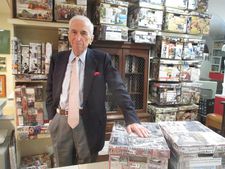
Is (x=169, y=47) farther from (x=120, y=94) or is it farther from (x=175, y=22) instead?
(x=120, y=94)

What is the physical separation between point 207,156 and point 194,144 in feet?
0.23

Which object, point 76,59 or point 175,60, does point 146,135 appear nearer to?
point 76,59

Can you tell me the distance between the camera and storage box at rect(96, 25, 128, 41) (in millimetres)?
2076

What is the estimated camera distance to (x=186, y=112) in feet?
8.57

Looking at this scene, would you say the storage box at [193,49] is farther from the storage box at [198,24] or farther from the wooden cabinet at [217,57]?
the wooden cabinet at [217,57]

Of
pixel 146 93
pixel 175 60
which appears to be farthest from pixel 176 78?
Result: pixel 146 93

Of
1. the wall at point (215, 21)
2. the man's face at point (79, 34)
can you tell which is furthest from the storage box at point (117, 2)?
the wall at point (215, 21)

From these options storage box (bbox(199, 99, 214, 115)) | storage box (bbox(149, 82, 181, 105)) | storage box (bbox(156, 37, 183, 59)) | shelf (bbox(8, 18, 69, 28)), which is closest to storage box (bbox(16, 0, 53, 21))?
shelf (bbox(8, 18, 69, 28))

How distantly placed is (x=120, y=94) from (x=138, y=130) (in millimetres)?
311

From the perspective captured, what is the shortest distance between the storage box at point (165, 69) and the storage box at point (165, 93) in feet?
0.26

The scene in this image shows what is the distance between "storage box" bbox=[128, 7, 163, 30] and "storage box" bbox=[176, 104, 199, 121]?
100 cm

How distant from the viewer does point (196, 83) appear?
8.63 ft

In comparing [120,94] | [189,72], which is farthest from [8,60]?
[189,72]

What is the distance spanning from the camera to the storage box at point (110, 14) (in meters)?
2.08
